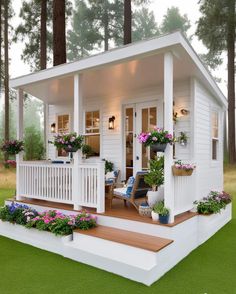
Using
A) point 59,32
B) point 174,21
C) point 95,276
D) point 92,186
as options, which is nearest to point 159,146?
point 92,186

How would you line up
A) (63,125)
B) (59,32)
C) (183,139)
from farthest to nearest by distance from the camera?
(59,32) < (63,125) < (183,139)

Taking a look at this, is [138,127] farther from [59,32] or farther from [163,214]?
[59,32]

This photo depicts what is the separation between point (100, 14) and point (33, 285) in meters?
15.5

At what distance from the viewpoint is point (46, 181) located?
17.3 feet

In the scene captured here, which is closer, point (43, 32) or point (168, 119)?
point (168, 119)

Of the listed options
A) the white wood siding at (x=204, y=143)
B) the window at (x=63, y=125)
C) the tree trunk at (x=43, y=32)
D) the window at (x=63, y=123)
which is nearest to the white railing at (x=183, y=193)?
the white wood siding at (x=204, y=143)

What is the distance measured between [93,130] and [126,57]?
344 cm

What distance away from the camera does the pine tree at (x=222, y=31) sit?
1173cm

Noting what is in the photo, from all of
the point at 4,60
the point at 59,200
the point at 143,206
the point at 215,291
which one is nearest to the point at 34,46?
the point at 4,60

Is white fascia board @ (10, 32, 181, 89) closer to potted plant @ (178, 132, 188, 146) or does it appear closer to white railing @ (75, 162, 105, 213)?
white railing @ (75, 162, 105, 213)

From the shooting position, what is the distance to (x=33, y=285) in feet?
9.94

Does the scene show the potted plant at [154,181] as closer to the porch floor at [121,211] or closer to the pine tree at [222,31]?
the porch floor at [121,211]

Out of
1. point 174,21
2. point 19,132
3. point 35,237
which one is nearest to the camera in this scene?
point 35,237

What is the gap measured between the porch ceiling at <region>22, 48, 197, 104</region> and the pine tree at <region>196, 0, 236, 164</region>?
806 centimetres
